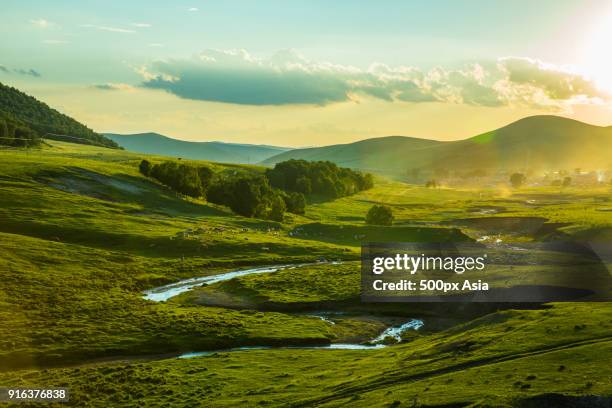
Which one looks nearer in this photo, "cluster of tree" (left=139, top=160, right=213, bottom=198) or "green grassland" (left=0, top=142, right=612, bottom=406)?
"green grassland" (left=0, top=142, right=612, bottom=406)

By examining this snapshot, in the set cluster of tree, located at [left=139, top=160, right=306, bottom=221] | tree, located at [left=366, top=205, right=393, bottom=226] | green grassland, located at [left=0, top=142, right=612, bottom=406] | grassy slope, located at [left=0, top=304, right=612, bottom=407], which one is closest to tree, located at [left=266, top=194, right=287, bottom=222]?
cluster of tree, located at [left=139, top=160, right=306, bottom=221]

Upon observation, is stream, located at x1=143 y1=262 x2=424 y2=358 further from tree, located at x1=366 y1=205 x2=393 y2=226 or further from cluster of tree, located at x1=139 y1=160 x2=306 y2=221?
cluster of tree, located at x1=139 y1=160 x2=306 y2=221

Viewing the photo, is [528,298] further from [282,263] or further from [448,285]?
[282,263]

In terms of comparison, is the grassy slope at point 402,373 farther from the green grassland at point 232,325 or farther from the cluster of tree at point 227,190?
the cluster of tree at point 227,190

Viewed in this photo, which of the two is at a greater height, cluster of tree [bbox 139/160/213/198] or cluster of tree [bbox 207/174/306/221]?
cluster of tree [bbox 139/160/213/198]

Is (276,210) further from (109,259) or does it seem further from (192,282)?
Result: (192,282)

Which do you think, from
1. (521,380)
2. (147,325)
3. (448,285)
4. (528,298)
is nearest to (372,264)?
(448,285)

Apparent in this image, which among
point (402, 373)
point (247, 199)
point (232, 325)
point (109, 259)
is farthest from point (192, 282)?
point (247, 199)
